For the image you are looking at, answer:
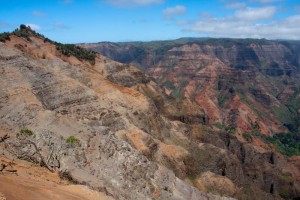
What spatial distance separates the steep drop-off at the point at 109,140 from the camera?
113 feet

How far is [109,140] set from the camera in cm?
3994

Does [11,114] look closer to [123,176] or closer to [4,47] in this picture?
[123,176]

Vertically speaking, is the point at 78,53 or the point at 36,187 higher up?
the point at 36,187

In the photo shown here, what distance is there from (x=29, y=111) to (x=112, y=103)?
73.8 ft

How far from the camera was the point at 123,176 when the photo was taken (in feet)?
119

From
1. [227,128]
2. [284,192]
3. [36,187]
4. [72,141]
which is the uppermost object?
[36,187]

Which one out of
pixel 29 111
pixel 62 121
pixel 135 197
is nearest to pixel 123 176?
pixel 135 197

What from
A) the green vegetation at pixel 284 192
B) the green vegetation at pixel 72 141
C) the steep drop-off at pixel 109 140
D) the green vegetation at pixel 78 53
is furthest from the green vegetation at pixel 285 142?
the green vegetation at pixel 72 141

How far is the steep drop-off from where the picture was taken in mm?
34438

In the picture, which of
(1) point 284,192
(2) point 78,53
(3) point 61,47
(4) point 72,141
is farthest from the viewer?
(2) point 78,53

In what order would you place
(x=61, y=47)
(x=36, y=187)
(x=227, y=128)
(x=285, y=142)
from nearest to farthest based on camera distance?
(x=36, y=187)
(x=61, y=47)
(x=227, y=128)
(x=285, y=142)

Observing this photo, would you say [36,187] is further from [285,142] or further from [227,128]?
[285,142]

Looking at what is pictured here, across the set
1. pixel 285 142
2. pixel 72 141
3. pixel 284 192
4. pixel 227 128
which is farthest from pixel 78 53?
pixel 285 142

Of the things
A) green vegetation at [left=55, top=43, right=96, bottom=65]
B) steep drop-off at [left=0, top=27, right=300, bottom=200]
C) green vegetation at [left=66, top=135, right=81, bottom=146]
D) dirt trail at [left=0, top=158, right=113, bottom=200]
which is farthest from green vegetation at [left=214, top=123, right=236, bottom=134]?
dirt trail at [left=0, top=158, right=113, bottom=200]
